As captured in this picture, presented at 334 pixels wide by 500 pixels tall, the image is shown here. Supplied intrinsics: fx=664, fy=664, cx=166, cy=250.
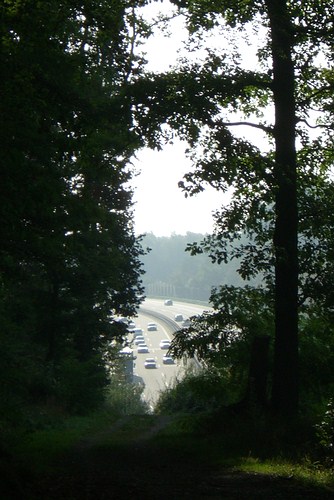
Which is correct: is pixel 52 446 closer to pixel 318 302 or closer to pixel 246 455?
pixel 246 455

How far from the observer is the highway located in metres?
87.8

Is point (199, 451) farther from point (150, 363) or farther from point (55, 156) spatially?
point (150, 363)

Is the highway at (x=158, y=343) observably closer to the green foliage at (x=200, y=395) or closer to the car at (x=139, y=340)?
the car at (x=139, y=340)

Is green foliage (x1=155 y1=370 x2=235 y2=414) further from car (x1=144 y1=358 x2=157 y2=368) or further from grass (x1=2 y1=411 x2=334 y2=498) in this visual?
car (x1=144 y1=358 x2=157 y2=368)

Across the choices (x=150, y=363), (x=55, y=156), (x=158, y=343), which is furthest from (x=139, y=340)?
(x=55, y=156)

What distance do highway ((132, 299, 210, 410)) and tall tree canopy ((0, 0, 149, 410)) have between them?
4506cm

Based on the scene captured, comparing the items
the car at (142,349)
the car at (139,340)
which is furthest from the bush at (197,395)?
the car at (139,340)

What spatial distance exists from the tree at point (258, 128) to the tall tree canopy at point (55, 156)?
1.05 m

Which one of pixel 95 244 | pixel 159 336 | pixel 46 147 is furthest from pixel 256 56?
pixel 159 336

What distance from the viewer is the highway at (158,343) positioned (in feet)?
288

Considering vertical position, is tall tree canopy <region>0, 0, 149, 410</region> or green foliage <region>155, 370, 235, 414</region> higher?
tall tree canopy <region>0, 0, 149, 410</region>

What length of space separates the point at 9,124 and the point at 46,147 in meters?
4.66

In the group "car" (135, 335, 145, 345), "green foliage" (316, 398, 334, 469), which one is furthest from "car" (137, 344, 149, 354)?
"green foliage" (316, 398, 334, 469)

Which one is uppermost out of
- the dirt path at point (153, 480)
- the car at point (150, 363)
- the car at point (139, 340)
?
the car at point (139, 340)
